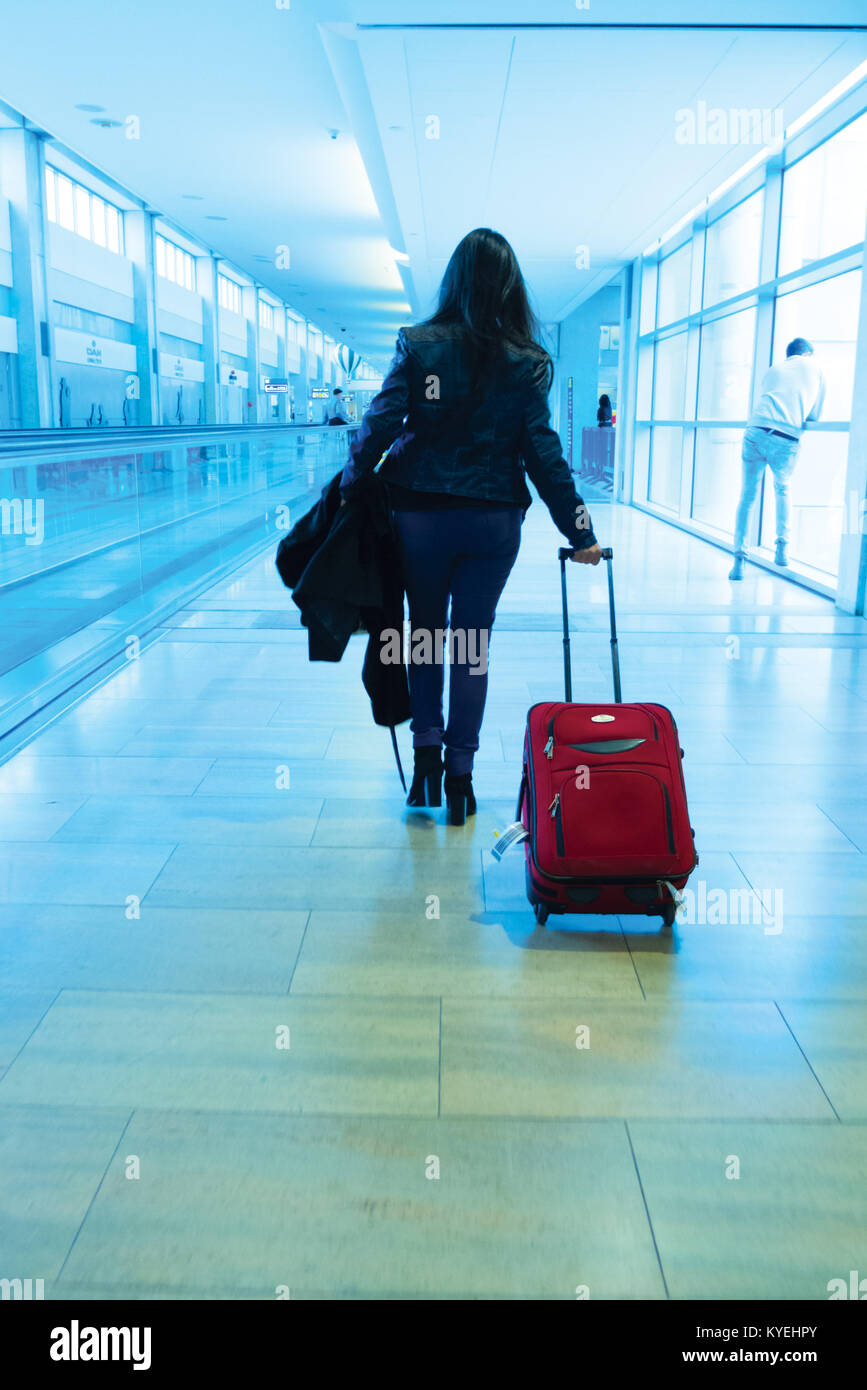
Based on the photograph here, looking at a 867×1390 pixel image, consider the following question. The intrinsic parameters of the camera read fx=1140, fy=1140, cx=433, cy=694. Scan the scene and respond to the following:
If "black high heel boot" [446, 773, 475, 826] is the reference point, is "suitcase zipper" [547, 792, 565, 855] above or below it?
above

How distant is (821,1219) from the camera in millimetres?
1633

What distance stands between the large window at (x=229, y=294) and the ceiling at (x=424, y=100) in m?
14.0

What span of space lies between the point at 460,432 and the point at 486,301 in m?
0.33

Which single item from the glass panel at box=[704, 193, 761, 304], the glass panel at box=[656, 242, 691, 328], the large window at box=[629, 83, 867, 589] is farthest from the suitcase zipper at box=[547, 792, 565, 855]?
the glass panel at box=[656, 242, 691, 328]

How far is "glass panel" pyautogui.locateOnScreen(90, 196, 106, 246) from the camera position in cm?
1895

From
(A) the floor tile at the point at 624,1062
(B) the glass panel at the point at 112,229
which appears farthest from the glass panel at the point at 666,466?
(A) the floor tile at the point at 624,1062

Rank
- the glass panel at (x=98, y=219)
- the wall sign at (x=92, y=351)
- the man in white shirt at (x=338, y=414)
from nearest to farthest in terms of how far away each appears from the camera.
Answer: the wall sign at (x=92, y=351), the man in white shirt at (x=338, y=414), the glass panel at (x=98, y=219)

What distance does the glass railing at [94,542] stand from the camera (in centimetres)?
443

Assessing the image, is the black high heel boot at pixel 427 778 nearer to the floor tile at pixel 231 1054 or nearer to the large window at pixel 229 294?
the floor tile at pixel 231 1054

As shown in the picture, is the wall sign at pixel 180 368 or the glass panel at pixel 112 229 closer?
the glass panel at pixel 112 229

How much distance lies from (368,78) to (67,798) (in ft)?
18.6

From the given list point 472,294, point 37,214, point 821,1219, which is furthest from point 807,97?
point 37,214

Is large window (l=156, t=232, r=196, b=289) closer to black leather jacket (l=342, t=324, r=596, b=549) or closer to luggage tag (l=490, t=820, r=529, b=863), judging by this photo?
black leather jacket (l=342, t=324, r=596, b=549)

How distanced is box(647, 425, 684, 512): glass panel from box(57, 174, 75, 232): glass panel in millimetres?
9624
